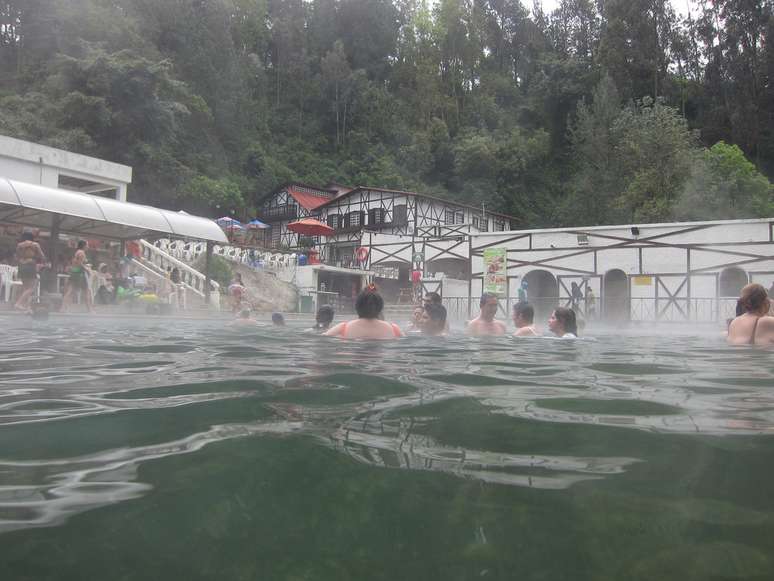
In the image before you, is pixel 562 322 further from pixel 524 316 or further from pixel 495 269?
pixel 495 269

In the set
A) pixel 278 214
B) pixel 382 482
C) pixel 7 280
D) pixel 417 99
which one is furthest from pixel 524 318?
pixel 417 99

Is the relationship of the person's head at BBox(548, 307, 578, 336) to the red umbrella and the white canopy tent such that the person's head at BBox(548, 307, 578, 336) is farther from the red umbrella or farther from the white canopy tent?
the red umbrella

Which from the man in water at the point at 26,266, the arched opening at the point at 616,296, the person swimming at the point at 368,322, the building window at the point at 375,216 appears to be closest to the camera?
the person swimming at the point at 368,322

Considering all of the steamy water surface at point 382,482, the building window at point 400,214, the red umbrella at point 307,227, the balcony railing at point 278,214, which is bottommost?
the steamy water surface at point 382,482

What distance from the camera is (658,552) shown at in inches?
34.8

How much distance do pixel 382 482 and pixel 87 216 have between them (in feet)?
44.1

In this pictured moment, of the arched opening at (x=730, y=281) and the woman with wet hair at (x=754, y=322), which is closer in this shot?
the woman with wet hair at (x=754, y=322)

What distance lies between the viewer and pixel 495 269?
1936 centimetres

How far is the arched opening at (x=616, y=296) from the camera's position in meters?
18.0

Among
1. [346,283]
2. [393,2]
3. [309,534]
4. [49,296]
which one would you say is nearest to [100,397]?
[309,534]

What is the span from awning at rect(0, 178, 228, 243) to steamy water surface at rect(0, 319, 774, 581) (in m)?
11.0

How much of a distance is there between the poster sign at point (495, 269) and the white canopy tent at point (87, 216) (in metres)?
8.93

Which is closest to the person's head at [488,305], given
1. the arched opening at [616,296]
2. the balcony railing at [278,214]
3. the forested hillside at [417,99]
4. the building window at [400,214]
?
the arched opening at [616,296]

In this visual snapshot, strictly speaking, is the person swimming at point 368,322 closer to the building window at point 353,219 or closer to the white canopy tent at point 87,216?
the white canopy tent at point 87,216
